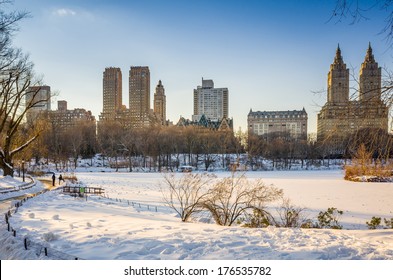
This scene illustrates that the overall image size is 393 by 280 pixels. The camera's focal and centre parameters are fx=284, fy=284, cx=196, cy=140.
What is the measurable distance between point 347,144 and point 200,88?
17881 cm

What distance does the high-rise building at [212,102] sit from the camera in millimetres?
176750

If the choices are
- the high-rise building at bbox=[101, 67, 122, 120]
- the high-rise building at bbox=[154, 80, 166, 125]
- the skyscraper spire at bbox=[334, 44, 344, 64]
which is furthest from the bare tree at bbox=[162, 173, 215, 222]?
the high-rise building at bbox=[154, 80, 166, 125]

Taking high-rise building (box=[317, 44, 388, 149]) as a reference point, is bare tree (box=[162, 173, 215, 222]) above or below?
below

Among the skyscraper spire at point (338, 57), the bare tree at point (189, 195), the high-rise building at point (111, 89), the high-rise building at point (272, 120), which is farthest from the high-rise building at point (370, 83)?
the high-rise building at point (111, 89)

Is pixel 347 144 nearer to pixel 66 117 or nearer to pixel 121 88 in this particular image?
pixel 66 117

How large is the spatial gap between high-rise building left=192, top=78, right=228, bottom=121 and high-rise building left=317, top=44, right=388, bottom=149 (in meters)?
171

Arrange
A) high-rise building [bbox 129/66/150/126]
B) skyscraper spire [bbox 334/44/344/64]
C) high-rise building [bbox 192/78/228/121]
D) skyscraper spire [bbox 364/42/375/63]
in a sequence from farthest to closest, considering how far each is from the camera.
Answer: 1. high-rise building [bbox 192/78/228/121]
2. high-rise building [bbox 129/66/150/126]
3. skyscraper spire [bbox 334/44/344/64]
4. skyscraper spire [bbox 364/42/375/63]

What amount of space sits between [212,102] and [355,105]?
177m

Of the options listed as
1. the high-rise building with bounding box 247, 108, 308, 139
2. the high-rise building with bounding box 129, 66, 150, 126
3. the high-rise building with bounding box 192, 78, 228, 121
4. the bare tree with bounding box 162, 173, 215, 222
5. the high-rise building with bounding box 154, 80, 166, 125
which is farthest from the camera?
the high-rise building with bounding box 192, 78, 228, 121

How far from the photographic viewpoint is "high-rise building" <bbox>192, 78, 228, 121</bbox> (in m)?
177

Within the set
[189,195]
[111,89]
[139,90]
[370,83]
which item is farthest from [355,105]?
[111,89]

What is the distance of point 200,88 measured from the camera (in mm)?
181375

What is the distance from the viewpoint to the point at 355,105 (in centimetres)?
479

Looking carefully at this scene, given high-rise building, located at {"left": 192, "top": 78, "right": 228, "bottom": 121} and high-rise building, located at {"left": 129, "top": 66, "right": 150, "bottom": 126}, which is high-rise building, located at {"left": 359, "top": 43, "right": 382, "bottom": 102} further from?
high-rise building, located at {"left": 192, "top": 78, "right": 228, "bottom": 121}
